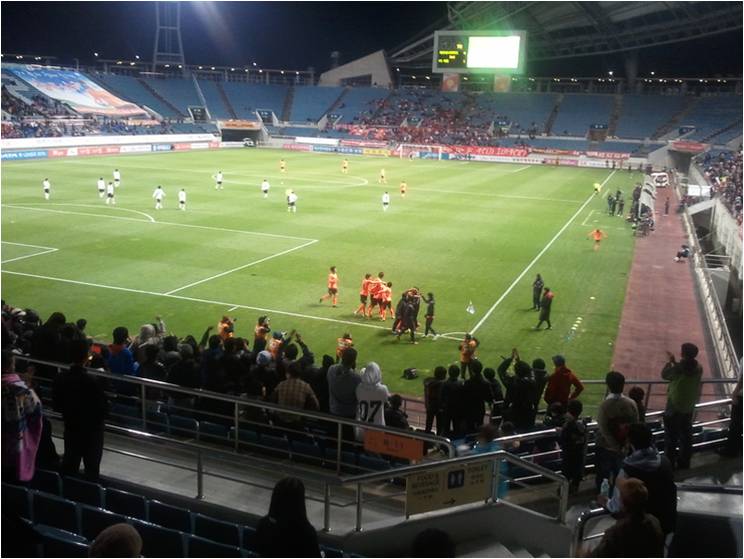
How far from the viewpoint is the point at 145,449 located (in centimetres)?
759

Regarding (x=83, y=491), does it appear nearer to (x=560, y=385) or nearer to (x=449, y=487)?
(x=449, y=487)

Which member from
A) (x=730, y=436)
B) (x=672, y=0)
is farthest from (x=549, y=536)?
(x=672, y=0)

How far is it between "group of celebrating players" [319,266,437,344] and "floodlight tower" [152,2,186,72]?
80.9 metres

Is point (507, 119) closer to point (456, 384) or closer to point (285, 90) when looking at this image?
point (285, 90)

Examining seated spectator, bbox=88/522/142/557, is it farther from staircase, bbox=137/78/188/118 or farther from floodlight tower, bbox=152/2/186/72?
floodlight tower, bbox=152/2/186/72

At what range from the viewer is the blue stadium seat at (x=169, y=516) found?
5891mm

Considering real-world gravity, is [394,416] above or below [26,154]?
below

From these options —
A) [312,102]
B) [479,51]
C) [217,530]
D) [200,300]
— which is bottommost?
[217,530]

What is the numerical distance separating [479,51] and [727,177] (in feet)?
58.5

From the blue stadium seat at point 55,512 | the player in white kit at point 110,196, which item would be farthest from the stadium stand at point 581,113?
the blue stadium seat at point 55,512

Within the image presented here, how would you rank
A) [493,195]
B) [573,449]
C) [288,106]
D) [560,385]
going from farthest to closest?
1. [288,106]
2. [493,195]
3. [560,385]
4. [573,449]

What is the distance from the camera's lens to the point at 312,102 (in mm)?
94250

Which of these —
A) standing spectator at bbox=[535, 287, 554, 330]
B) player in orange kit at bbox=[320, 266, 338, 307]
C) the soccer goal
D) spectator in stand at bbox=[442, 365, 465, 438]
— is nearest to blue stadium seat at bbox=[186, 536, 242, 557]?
spectator in stand at bbox=[442, 365, 465, 438]

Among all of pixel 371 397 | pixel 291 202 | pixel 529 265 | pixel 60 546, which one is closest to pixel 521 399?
pixel 371 397
